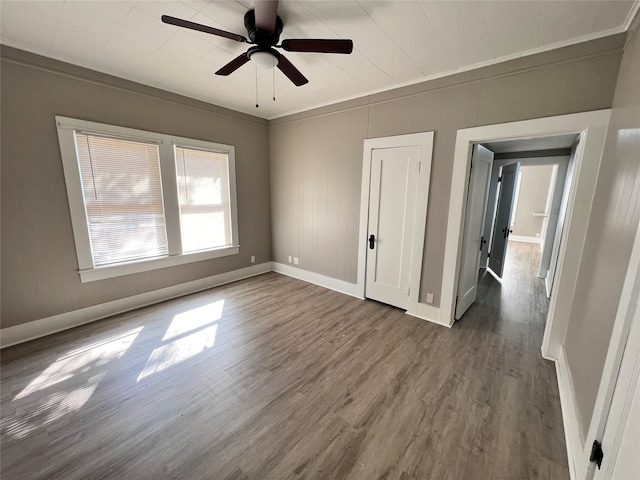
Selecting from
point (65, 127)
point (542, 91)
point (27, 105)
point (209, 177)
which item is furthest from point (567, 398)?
point (27, 105)

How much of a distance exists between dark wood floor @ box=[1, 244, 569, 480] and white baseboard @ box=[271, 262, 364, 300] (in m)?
0.78

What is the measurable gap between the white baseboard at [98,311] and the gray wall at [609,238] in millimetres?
4218

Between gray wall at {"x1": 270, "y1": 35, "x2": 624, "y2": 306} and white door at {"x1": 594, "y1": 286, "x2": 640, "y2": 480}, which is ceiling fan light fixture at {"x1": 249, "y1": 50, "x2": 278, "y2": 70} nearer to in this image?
gray wall at {"x1": 270, "y1": 35, "x2": 624, "y2": 306}

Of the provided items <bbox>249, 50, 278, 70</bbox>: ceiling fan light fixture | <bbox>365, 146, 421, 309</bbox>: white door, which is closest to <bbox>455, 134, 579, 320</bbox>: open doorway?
<bbox>365, 146, 421, 309</bbox>: white door

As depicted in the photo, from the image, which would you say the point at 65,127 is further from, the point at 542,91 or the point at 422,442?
the point at 542,91

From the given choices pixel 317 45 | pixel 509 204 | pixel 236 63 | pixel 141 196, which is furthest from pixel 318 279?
pixel 509 204

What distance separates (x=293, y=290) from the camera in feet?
13.1

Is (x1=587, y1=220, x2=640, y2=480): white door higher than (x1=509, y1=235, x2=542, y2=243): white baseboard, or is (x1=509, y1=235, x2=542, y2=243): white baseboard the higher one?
(x1=587, y1=220, x2=640, y2=480): white door

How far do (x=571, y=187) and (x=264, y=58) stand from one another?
9.47 ft

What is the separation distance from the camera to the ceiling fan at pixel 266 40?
1553 millimetres

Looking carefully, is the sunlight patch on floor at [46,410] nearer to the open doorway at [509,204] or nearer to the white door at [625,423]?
the white door at [625,423]

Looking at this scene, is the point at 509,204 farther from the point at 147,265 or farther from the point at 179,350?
the point at 147,265

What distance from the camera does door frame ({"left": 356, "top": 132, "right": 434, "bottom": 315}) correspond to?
113 inches

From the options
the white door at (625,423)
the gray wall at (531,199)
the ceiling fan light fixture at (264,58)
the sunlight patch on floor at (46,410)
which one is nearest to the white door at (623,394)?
the white door at (625,423)
